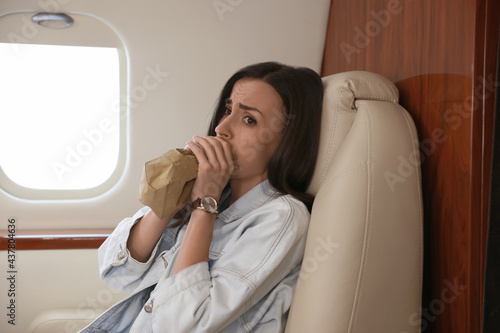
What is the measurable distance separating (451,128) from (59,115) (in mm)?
→ 1733

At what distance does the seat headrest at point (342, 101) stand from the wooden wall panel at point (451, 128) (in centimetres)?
7

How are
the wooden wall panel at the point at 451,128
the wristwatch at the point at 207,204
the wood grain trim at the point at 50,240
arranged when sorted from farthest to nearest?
the wood grain trim at the point at 50,240, the wristwatch at the point at 207,204, the wooden wall panel at the point at 451,128

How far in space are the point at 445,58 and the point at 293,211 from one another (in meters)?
0.52

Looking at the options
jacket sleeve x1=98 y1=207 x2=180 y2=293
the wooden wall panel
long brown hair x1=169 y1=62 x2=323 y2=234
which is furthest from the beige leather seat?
jacket sleeve x1=98 y1=207 x2=180 y2=293

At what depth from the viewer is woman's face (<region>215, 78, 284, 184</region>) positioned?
1355 millimetres

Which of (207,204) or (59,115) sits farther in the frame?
(59,115)

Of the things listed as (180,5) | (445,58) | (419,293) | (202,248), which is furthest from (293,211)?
(180,5)

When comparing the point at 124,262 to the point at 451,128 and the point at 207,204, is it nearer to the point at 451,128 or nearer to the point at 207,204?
the point at 207,204

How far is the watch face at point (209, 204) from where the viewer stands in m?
1.24

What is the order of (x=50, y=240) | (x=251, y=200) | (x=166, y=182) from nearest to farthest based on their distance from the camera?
(x=166, y=182) → (x=251, y=200) → (x=50, y=240)

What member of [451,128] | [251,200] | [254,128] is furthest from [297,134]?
[451,128]

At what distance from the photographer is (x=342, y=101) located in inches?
50.2

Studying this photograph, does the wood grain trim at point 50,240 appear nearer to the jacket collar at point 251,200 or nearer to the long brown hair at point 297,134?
the jacket collar at point 251,200

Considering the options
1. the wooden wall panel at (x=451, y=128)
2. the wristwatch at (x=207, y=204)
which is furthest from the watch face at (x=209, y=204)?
the wooden wall panel at (x=451, y=128)
